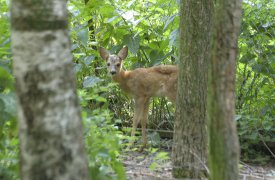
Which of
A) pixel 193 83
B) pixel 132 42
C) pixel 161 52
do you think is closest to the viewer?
pixel 193 83

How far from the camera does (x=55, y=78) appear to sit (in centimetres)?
276

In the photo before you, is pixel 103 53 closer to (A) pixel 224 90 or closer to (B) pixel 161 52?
(B) pixel 161 52

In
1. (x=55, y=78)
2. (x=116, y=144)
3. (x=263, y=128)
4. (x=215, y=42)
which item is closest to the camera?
(x=55, y=78)

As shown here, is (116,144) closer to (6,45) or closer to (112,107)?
(6,45)

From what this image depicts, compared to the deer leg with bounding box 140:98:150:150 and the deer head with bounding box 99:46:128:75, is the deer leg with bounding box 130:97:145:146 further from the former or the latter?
the deer head with bounding box 99:46:128:75

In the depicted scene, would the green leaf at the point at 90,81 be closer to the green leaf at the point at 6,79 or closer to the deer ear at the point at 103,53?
the deer ear at the point at 103,53

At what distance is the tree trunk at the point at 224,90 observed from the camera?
10.8 feet

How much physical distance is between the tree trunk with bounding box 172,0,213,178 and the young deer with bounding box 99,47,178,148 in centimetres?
336

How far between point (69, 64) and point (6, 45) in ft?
6.40

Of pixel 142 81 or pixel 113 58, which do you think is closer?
pixel 113 58

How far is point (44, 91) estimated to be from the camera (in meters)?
2.74

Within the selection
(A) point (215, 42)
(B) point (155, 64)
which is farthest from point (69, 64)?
(B) point (155, 64)

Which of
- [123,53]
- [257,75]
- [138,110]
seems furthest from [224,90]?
[123,53]

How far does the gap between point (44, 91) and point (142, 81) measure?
6.83 m
